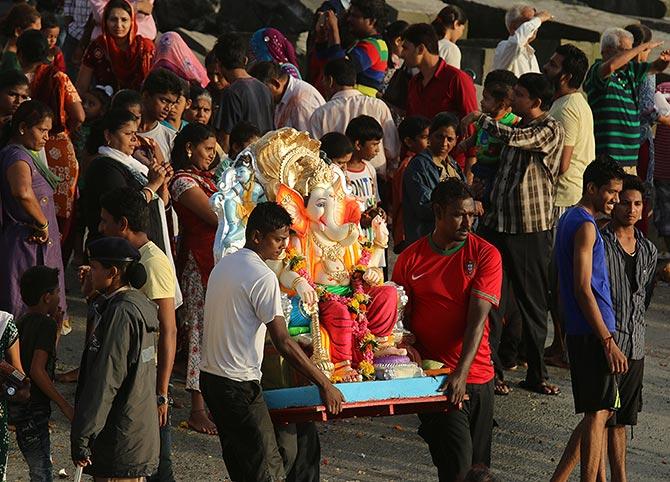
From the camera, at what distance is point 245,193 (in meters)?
7.99

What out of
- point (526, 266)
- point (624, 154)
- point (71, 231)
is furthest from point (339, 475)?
point (624, 154)

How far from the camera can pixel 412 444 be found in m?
9.23

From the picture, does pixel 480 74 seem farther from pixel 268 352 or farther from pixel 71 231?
pixel 268 352

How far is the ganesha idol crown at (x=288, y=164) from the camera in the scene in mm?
8023

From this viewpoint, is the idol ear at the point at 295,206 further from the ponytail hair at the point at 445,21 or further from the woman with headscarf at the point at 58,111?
the ponytail hair at the point at 445,21

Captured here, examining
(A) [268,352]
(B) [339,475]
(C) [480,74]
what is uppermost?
(C) [480,74]

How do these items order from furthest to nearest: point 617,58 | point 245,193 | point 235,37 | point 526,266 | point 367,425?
1. point 617,58
2. point 235,37
3. point 526,266
4. point 367,425
5. point 245,193

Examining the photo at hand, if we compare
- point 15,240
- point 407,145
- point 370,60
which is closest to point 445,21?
point 370,60

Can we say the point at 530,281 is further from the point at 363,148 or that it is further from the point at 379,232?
the point at 379,232

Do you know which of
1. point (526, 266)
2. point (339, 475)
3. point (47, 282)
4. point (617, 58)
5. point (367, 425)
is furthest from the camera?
point (617, 58)

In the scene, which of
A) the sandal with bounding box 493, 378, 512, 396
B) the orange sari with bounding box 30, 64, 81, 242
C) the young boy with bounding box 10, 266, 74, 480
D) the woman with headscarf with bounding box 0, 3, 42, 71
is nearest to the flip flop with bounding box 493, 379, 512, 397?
the sandal with bounding box 493, 378, 512, 396

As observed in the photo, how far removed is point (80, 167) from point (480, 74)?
636cm

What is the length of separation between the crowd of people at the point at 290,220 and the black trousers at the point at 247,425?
11 mm

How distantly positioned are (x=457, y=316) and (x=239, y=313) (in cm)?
134
